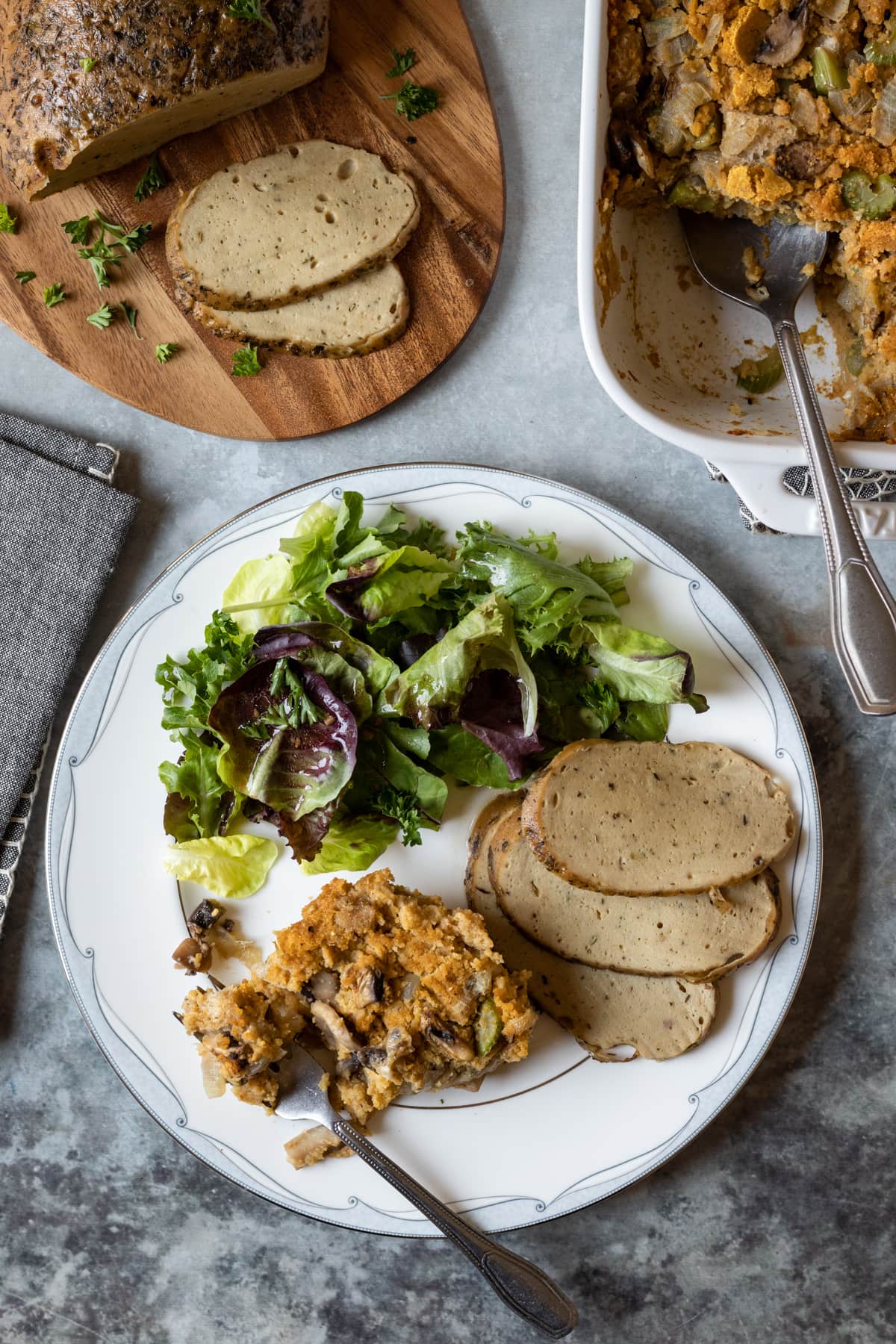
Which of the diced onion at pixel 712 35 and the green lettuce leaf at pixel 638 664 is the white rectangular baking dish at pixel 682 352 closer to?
the diced onion at pixel 712 35

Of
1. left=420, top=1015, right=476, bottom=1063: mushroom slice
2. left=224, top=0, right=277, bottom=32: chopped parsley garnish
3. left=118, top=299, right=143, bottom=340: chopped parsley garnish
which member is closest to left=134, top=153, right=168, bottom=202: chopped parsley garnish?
left=118, top=299, right=143, bottom=340: chopped parsley garnish

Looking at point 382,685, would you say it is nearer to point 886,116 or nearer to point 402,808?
point 402,808

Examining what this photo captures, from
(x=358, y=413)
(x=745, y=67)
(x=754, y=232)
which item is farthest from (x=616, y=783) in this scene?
(x=745, y=67)

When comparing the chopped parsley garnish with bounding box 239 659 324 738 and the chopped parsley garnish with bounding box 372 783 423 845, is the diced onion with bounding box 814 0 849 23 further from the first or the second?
the chopped parsley garnish with bounding box 372 783 423 845

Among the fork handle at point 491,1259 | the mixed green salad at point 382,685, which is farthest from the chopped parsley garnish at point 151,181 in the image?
the fork handle at point 491,1259

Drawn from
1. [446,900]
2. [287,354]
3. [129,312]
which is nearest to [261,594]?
[287,354]

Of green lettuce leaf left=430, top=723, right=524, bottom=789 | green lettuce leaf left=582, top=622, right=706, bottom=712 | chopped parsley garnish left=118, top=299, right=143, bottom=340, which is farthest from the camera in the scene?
chopped parsley garnish left=118, top=299, right=143, bottom=340
